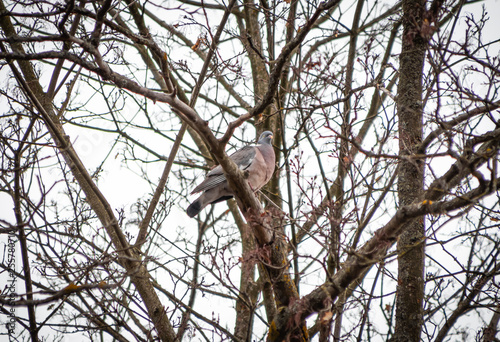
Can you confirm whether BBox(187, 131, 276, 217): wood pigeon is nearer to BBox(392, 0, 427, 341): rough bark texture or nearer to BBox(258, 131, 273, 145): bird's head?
BBox(258, 131, 273, 145): bird's head

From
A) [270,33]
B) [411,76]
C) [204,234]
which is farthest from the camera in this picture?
[204,234]

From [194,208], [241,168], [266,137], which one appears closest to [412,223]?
[241,168]

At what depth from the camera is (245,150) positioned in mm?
5207

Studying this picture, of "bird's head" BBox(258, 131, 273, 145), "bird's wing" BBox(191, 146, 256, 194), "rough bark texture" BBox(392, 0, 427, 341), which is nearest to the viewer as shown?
"rough bark texture" BBox(392, 0, 427, 341)

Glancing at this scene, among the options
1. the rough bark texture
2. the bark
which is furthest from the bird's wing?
the rough bark texture

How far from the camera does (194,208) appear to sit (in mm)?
4809

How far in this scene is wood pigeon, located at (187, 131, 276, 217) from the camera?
4.77m

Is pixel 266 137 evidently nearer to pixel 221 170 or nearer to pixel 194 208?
pixel 221 170

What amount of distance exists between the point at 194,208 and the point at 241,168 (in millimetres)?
699

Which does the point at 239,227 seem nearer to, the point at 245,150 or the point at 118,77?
the point at 245,150

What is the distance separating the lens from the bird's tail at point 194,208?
4.79m

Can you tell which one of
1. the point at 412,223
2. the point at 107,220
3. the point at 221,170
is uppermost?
the point at 221,170

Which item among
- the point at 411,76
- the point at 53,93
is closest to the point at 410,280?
the point at 411,76

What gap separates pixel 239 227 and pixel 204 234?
0.56 metres
